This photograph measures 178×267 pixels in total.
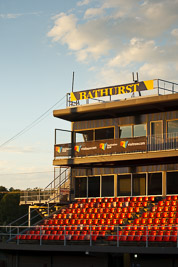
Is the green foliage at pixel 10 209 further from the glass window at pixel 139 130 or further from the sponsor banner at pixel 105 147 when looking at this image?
the glass window at pixel 139 130

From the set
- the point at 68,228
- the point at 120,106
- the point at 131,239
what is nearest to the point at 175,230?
the point at 131,239

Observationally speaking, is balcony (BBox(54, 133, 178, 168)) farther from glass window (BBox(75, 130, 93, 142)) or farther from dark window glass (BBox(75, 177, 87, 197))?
dark window glass (BBox(75, 177, 87, 197))

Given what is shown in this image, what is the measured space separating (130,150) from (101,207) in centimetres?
416

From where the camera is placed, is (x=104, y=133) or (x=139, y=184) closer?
(x=139, y=184)

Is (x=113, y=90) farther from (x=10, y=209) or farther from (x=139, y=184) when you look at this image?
(x=10, y=209)

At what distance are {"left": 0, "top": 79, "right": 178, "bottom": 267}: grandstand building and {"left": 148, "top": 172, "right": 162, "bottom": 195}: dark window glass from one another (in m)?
0.07

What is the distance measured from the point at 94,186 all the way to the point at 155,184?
5.09m

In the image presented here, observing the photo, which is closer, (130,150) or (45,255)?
(45,255)

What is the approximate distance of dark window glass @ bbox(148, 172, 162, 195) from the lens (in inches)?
1426

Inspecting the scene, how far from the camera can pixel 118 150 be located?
36375 mm

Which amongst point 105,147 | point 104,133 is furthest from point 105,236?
point 104,133

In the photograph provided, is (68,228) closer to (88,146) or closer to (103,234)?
(103,234)

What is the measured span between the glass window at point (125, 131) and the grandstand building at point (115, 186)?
69mm

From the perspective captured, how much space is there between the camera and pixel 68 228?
33281mm
